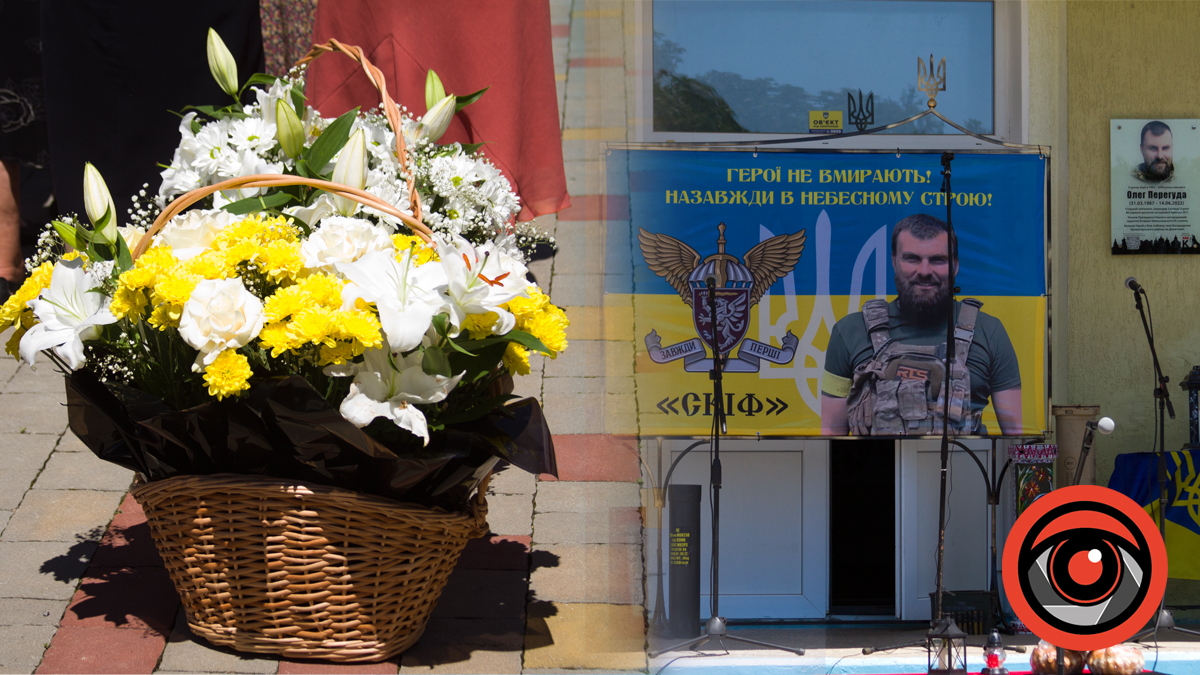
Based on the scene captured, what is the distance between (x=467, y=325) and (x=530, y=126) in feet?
3.85

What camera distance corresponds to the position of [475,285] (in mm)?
1069

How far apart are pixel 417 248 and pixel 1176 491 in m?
2.49

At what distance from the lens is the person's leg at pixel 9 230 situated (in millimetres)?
2459

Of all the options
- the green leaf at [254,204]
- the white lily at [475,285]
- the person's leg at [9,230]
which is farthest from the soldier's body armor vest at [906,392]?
the person's leg at [9,230]

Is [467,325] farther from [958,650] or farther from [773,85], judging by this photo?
[773,85]

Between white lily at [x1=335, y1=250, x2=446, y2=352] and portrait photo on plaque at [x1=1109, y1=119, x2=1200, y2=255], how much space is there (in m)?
2.28

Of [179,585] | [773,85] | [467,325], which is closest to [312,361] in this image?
[467,325]

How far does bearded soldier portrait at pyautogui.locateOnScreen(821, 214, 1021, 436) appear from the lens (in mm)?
2676

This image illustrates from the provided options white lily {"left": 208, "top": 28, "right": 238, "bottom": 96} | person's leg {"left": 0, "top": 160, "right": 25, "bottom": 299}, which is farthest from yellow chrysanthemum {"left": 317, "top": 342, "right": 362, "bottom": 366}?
person's leg {"left": 0, "top": 160, "right": 25, "bottom": 299}

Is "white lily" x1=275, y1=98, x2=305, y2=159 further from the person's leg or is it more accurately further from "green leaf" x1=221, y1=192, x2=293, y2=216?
the person's leg

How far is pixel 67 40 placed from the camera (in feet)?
7.64

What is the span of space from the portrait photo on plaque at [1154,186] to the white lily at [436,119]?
2.03m

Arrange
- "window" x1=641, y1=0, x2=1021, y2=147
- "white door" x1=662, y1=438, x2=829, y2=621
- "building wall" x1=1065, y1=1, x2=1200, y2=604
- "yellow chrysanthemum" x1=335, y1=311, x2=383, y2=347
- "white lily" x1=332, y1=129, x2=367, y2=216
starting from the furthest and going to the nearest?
"white door" x1=662, y1=438, x2=829, y2=621 → "window" x1=641, y1=0, x2=1021, y2=147 → "building wall" x1=1065, y1=1, x2=1200, y2=604 → "white lily" x1=332, y1=129, x2=367, y2=216 → "yellow chrysanthemum" x1=335, y1=311, x2=383, y2=347

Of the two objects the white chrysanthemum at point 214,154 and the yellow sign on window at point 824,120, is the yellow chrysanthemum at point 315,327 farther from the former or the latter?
the yellow sign on window at point 824,120
